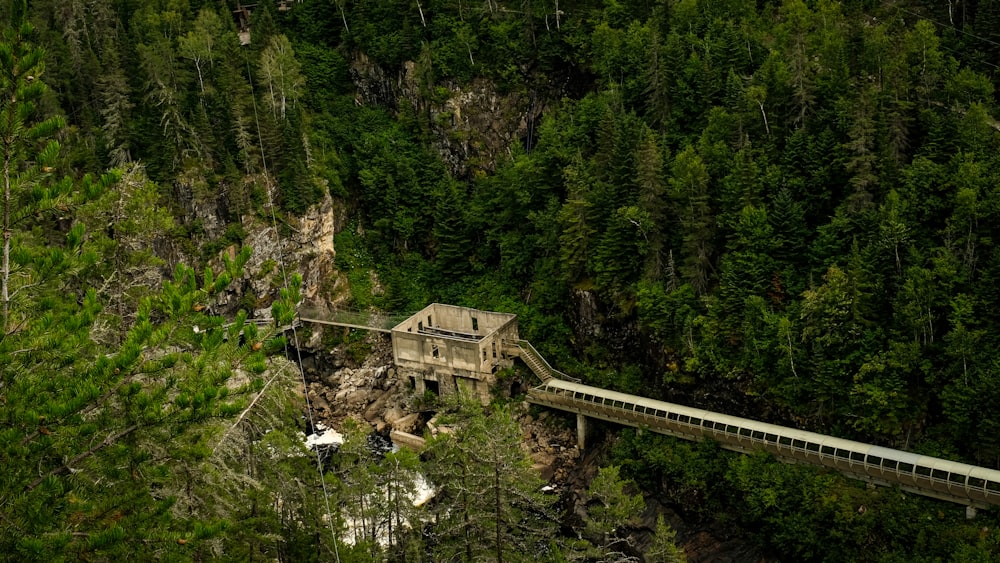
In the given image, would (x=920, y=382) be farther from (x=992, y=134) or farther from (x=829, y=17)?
(x=829, y=17)

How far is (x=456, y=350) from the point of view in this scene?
57.1 metres

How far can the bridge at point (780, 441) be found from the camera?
1563 inches

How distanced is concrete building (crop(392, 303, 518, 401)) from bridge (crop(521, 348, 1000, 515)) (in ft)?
7.08

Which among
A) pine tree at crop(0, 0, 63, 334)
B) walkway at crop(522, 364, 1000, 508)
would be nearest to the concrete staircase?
walkway at crop(522, 364, 1000, 508)

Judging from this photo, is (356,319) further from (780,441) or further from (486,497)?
(780,441)

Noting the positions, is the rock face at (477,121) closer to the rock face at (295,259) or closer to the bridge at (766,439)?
the rock face at (295,259)

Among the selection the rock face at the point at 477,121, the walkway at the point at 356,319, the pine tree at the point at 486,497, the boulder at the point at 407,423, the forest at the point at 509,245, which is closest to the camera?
the forest at the point at 509,245

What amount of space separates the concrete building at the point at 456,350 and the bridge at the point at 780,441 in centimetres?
216

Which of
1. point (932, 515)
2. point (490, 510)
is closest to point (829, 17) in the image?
point (932, 515)

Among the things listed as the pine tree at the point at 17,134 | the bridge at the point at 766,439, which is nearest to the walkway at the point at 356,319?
the bridge at the point at 766,439

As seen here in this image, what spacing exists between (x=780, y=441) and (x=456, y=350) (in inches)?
795

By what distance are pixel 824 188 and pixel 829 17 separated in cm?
1499

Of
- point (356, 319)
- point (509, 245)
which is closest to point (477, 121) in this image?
point (509, 245)

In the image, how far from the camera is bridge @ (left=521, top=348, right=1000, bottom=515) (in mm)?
39688
